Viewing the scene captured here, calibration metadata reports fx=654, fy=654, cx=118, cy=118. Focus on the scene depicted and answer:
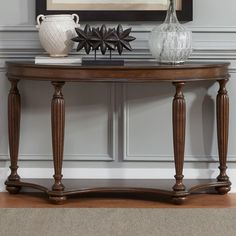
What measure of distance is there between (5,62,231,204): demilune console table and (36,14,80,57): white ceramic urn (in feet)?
0.33

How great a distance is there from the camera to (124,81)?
2098 mm

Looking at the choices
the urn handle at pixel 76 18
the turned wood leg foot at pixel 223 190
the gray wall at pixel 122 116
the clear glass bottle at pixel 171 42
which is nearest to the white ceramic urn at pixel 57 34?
the urn handle at pixel 76 18

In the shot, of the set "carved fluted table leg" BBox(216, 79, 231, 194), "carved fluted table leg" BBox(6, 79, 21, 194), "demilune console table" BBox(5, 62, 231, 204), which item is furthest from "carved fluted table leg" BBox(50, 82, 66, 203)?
"carved fluted table leg" BBox(216, 79, 231, 194)

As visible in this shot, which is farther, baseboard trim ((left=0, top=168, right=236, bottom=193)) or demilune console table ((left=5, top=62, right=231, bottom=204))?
baseboard trim ((left=0, top=168, right=236, bottom=193))

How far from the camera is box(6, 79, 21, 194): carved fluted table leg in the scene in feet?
7.50

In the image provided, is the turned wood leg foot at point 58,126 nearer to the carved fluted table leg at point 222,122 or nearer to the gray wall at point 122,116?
the gray wall at point 122,116

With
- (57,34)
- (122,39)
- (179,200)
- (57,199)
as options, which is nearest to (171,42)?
(122,39)

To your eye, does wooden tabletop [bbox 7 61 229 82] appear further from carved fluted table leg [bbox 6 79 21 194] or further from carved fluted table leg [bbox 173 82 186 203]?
carved fluted table leg [bbox 6 79 21 194]

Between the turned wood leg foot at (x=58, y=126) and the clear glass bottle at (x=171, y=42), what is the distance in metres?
0.34
